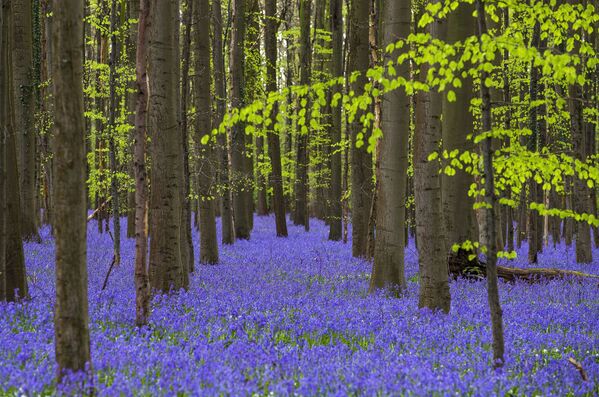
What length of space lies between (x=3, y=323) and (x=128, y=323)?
1485 millimetres

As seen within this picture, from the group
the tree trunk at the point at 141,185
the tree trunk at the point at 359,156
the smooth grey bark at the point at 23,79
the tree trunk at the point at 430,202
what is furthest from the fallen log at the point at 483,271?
the smooth grey bark at the point at 23,79

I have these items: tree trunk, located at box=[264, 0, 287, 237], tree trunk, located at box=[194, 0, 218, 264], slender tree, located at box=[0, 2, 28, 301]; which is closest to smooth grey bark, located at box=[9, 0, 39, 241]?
tree trunk, located at box=[194, 0, 218, 264]

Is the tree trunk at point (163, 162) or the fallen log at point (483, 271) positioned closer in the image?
the tree trunk at point (163, 162)

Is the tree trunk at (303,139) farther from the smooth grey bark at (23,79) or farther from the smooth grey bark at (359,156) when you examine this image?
the smooth grey bark at (23,79)

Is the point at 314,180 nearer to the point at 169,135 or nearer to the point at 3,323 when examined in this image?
the point at 169,135

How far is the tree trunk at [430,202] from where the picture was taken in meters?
8.71

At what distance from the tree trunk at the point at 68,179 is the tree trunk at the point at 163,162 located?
200 inches

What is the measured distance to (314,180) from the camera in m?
40.2

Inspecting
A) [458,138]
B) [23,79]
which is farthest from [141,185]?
[23,79]

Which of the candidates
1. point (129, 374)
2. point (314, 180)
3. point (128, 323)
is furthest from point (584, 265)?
point (314, 180)

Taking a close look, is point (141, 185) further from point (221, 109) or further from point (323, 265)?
point (221, 109)

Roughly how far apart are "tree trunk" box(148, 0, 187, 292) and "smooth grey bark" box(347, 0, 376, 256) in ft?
26.0

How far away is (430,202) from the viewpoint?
29.5ft

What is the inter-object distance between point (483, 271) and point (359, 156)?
19.0ft
